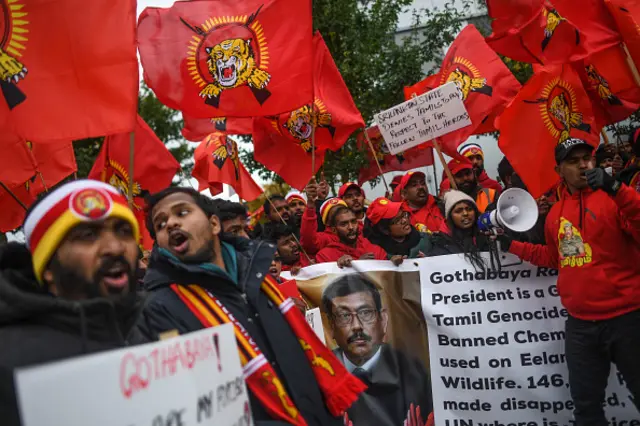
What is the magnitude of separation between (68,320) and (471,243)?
3894mm

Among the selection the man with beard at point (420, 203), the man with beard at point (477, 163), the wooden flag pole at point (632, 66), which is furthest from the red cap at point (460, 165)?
the wooden flag pole at point (632, 66)

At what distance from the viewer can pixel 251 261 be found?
111 inches

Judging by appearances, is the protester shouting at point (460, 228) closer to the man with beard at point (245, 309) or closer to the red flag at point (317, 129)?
the red flag at point (317, 129)

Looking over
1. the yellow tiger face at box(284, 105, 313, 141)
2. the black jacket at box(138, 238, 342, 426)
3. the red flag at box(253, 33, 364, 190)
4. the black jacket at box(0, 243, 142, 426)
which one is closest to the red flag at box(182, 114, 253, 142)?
the red flag at box(253, 33, 364, 190)

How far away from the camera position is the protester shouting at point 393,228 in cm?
594

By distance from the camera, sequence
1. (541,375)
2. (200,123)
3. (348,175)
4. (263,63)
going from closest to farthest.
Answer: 1. (541,375)
2. (263,63)
3. (200,123)
4. (348,175)

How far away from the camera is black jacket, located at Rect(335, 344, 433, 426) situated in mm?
5008

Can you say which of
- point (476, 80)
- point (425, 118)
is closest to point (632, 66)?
point (425, 118)

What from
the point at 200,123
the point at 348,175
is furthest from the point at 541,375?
the point at 348,175

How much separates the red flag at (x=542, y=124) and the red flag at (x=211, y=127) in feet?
9.92

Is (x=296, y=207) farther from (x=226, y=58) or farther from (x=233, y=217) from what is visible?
(x=233, y=217)

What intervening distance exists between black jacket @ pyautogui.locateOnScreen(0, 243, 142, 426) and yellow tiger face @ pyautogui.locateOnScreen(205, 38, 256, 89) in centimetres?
387

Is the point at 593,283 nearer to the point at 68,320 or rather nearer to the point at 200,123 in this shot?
the point at 68,320

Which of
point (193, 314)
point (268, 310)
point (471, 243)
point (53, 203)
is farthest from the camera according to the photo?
point (471, 243)
